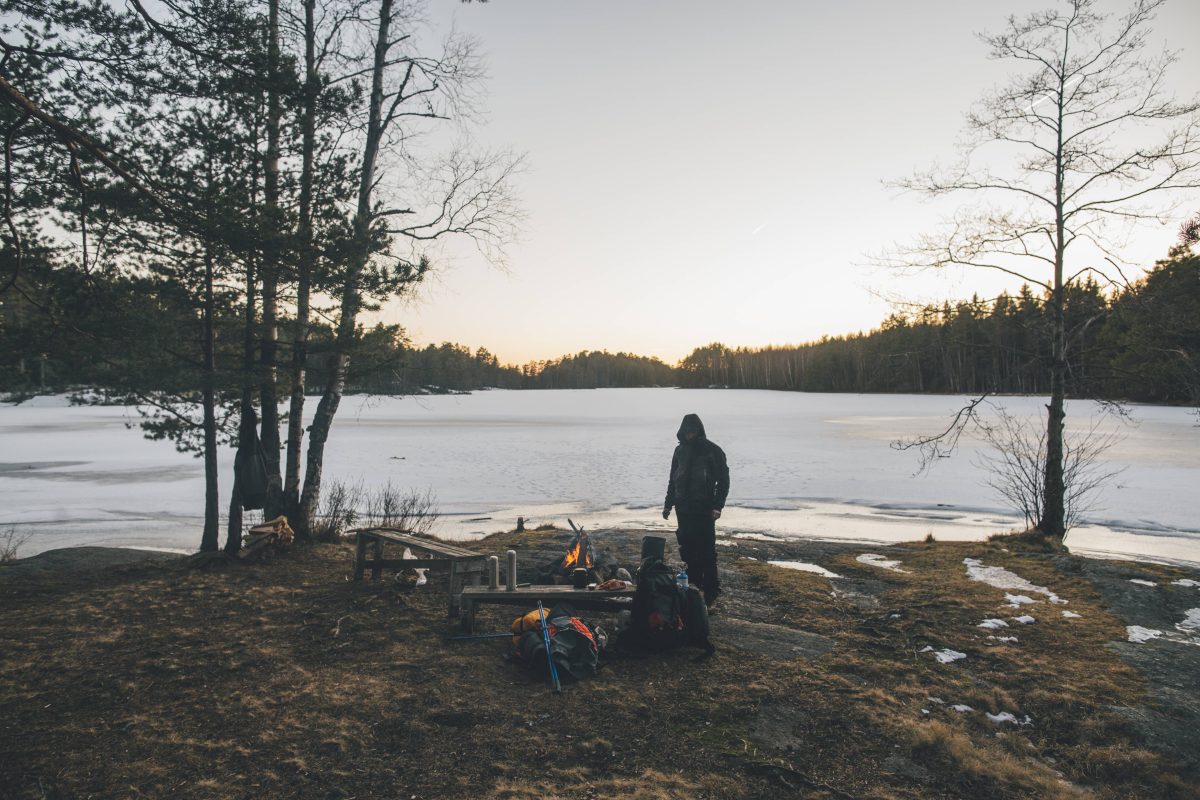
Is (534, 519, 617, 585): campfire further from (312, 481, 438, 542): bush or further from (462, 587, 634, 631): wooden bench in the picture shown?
(312, 481, 438, 542): bush

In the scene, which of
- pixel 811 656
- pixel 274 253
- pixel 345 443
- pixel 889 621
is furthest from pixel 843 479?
pixel 345 443

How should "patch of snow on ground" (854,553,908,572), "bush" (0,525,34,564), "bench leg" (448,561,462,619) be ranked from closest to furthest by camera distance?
"bench leg" (448,561,462,619) < "patch of snow on ground" (854,553,908,572) < "bush" (0,525,34,564)

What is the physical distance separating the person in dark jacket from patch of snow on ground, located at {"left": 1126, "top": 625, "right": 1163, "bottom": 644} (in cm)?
381

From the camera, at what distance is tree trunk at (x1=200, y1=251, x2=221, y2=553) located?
788cm

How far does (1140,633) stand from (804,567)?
3677 millimetres

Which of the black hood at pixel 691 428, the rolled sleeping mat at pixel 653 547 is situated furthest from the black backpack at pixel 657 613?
the black hood at pixel 691 428

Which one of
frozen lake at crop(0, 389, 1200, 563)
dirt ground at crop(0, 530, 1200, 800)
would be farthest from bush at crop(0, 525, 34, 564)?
dirt ground at crop(0, 530, 1200, 800)

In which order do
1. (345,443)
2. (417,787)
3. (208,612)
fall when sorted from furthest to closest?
(345,443), (208,612), (417,787)

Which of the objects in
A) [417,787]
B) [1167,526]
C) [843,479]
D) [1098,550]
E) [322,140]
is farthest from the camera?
[843,479]

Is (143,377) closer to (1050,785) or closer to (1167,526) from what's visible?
(1050,785)

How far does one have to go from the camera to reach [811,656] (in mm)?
5406

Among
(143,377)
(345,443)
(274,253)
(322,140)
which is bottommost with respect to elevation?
(345,443)

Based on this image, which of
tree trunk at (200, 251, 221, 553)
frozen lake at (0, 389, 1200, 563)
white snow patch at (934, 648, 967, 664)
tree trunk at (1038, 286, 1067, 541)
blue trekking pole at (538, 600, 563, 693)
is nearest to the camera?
blue trekking pole at (538, 600, 563, 693)

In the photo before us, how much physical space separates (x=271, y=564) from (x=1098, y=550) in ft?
43.7
